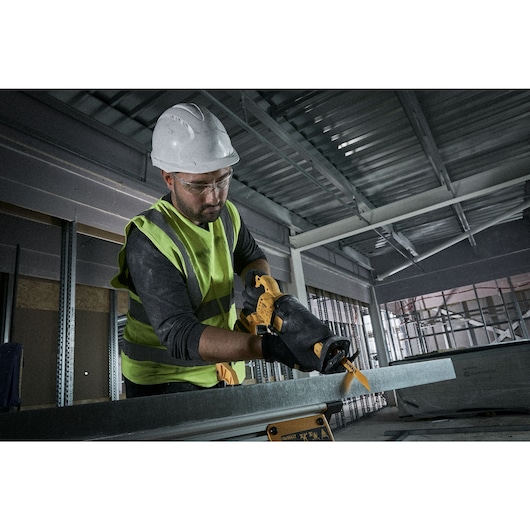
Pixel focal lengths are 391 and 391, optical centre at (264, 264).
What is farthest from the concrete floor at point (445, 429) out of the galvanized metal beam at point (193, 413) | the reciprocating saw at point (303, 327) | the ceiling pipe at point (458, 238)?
the ceiling pipe at point (458, 238)

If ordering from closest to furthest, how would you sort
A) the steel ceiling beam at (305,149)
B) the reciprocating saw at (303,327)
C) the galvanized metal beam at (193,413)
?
the galvanized metal beam at (193,413) < the reciprocating saw at (303,327) < the steel ceiling beam at (305,149)

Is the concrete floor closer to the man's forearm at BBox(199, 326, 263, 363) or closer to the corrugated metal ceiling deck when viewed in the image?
the man's forearm at BBox(199, 326, 263, 363)

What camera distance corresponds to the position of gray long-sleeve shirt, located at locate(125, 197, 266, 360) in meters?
0.91

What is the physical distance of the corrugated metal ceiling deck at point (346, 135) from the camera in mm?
2111

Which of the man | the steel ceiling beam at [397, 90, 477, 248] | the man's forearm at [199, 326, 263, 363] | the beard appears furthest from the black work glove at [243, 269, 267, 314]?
the steel ceiling beam at [397, 90, 477, 248]

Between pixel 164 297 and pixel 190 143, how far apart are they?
433 mm

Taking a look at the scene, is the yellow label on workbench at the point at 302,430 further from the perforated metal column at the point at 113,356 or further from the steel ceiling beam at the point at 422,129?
the steel ceiling beam at the point at 422,129

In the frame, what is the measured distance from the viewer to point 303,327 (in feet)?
2.69

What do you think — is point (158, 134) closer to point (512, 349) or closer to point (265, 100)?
point (265, 100)

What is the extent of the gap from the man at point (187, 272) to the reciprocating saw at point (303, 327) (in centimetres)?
4

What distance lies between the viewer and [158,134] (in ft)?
3.70

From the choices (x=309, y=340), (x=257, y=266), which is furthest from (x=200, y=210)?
(x=309, y=340)

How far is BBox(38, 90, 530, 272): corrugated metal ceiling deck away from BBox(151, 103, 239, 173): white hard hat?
84cm

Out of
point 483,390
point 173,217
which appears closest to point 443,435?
point 483,390
